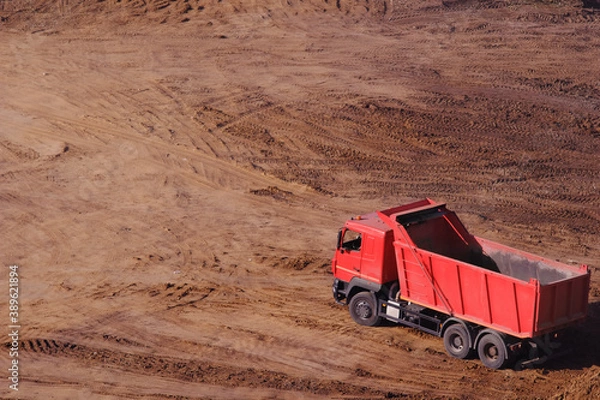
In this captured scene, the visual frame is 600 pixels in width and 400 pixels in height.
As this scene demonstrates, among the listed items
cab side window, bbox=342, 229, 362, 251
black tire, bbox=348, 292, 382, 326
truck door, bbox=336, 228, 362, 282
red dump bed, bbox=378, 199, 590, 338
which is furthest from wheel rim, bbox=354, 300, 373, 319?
cab side window, bbox=342, 229, 362, 251

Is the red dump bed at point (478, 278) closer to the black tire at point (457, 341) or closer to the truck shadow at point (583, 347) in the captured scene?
the black tire at point (457, 341)

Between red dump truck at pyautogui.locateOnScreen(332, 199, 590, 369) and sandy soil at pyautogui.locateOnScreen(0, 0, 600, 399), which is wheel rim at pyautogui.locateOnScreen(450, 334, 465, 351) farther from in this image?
sandy soil at pyautogui.locateOnScreen(0, 0, 600, 399)

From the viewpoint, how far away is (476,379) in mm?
15836

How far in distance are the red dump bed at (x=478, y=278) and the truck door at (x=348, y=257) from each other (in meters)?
0.88

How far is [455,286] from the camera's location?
16047 millimetres

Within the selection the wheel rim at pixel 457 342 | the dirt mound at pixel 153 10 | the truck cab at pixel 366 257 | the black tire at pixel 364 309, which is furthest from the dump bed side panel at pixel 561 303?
the dirt mound at pixel 153 10

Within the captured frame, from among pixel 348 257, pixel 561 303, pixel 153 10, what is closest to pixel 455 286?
pixel 561 303

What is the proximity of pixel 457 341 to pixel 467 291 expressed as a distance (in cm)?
112

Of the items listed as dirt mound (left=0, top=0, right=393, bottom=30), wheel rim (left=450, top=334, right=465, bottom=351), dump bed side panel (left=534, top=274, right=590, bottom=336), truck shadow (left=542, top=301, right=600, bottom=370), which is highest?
dirt mound (left=0, top=0, right=393, bottom=30)

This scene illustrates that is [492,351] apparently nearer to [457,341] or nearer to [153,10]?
[457,341]

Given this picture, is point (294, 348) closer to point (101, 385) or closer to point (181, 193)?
point (101, 385)

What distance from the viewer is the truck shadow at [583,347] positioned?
1620 centimetres

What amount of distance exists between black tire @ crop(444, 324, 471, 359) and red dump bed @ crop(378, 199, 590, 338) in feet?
1.04

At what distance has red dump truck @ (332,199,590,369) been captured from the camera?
607 inches
